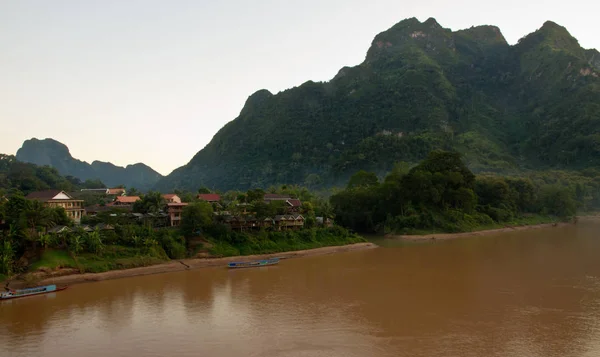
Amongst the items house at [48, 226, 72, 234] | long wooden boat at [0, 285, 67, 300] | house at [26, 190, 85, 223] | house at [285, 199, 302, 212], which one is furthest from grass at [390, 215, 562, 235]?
long wooden boat at [0, 285, 67, 300]

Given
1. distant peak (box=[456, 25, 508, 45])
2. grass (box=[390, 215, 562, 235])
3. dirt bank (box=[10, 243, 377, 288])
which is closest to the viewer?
dirt bank (box=[10, 243, 377, 288])

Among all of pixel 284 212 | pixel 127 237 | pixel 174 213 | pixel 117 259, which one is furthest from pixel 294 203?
pixel 117 259

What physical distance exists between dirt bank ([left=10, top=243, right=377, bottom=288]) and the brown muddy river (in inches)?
42.1

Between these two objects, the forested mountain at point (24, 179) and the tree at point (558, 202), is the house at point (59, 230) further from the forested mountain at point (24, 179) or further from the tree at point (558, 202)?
the tree at point (558, 202)

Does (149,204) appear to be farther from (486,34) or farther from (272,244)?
(486,34)

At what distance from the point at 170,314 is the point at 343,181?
75.7 m

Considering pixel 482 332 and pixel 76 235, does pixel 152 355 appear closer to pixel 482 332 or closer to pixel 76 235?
pixel 482 332

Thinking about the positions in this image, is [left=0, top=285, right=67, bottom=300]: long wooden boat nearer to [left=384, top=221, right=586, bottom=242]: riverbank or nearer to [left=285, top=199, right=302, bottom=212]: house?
[left=285, top=199, right=302, bottom=212]: house

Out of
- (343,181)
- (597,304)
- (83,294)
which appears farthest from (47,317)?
(343,181)

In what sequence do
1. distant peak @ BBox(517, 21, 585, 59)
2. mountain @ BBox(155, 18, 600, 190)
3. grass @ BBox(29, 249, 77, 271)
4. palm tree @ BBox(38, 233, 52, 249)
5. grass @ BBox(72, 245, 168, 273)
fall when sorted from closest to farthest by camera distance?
grass @ BBox(29, 249, 77, 271), palm tree @ BBox(38, 233, 52, 249), grass @ BBox(72, 245, 168, 273), mountain @ BBox(155, 18, 600, 190), distant peak @ BBox(517, 21, 585, 59)

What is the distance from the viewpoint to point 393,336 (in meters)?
15.3

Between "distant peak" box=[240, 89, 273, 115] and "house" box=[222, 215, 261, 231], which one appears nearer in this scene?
"house" box=[222, 215, 261, 231]

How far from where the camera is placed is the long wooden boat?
68.9ft

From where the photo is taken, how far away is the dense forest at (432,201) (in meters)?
46.6
